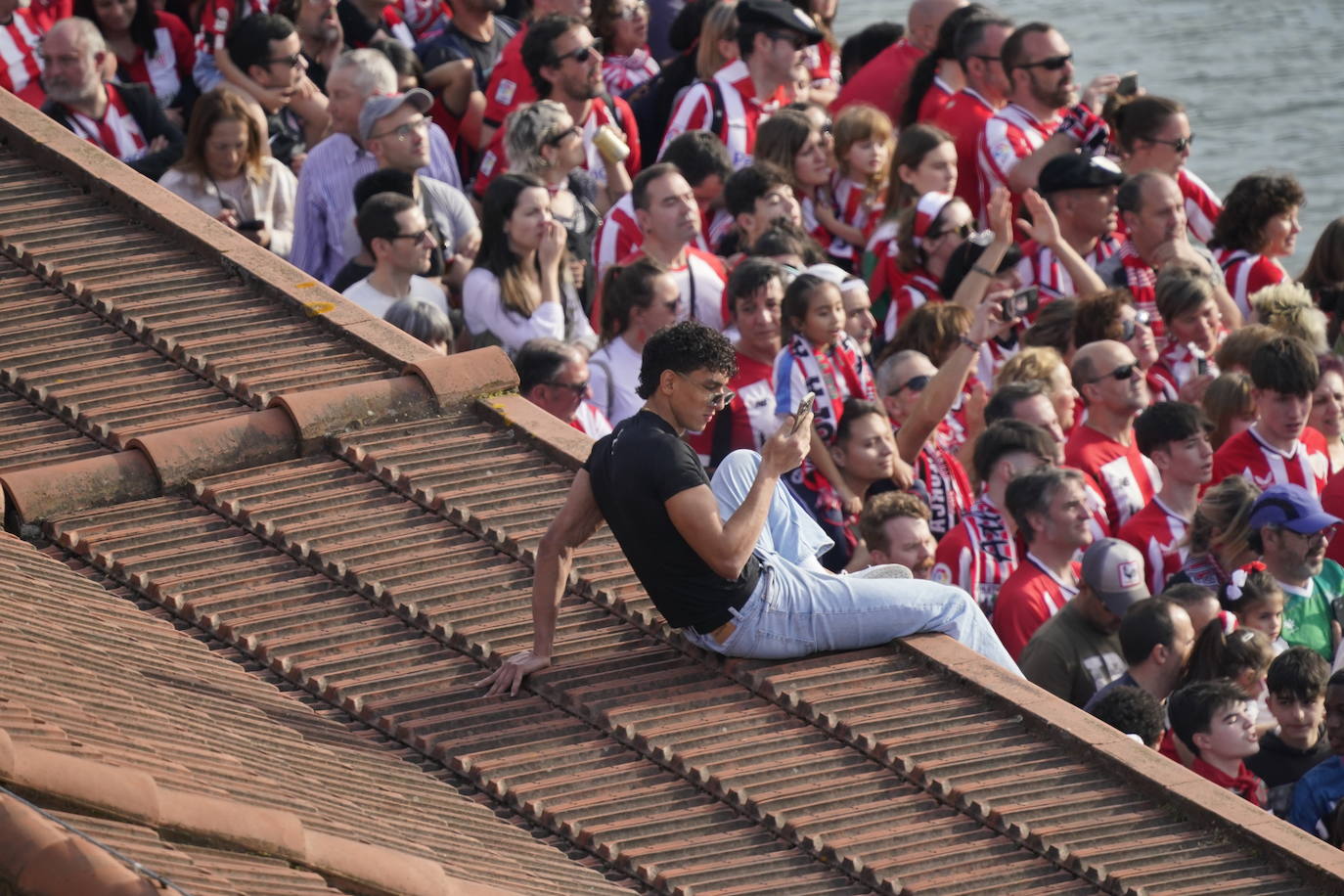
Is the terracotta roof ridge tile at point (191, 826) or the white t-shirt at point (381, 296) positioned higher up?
the terracotta roof ridge tile at point (191, 826)

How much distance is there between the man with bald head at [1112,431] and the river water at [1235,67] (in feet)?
30.9

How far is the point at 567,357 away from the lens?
30.2 ft

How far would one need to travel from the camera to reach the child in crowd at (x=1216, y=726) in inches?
310

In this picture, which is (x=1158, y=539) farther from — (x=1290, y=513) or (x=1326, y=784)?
(x=1326, y=784)

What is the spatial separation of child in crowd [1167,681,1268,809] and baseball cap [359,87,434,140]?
4.56 m

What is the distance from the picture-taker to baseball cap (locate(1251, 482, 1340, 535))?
355 inches

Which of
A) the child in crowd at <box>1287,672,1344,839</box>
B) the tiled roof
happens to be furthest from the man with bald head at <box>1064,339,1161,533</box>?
the tiled roof

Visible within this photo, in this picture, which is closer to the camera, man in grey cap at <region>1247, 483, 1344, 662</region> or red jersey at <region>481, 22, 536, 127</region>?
man in grey cap at <region>1247, 483, 1344, 662</region>

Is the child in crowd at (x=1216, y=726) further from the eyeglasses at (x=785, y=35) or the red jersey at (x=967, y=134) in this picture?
the eyeglasses at (x=785, y=35)

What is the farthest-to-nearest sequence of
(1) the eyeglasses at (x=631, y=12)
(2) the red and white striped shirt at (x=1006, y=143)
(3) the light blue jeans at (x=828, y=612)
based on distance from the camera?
1. (1) the eyeglasses at (x=631, y=12)
2. (2) the red and white striped shirt at (x=1006, y=143)
3. (3) the light blue jeans at (x=828, y=612)

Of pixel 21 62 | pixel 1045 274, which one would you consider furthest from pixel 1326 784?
pixel 21 62

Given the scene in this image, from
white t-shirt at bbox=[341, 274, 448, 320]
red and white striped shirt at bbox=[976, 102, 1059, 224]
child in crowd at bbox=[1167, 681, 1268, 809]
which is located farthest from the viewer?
red and white striped shirt at bbox=[976, 102, 1059, 224]

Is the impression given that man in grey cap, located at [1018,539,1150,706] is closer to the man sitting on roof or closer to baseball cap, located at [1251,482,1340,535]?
baseball cap, located at [1251,482,1340,535]

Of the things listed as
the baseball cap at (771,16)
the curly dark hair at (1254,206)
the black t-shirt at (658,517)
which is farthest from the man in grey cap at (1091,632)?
the baseball cap at (771,16)
